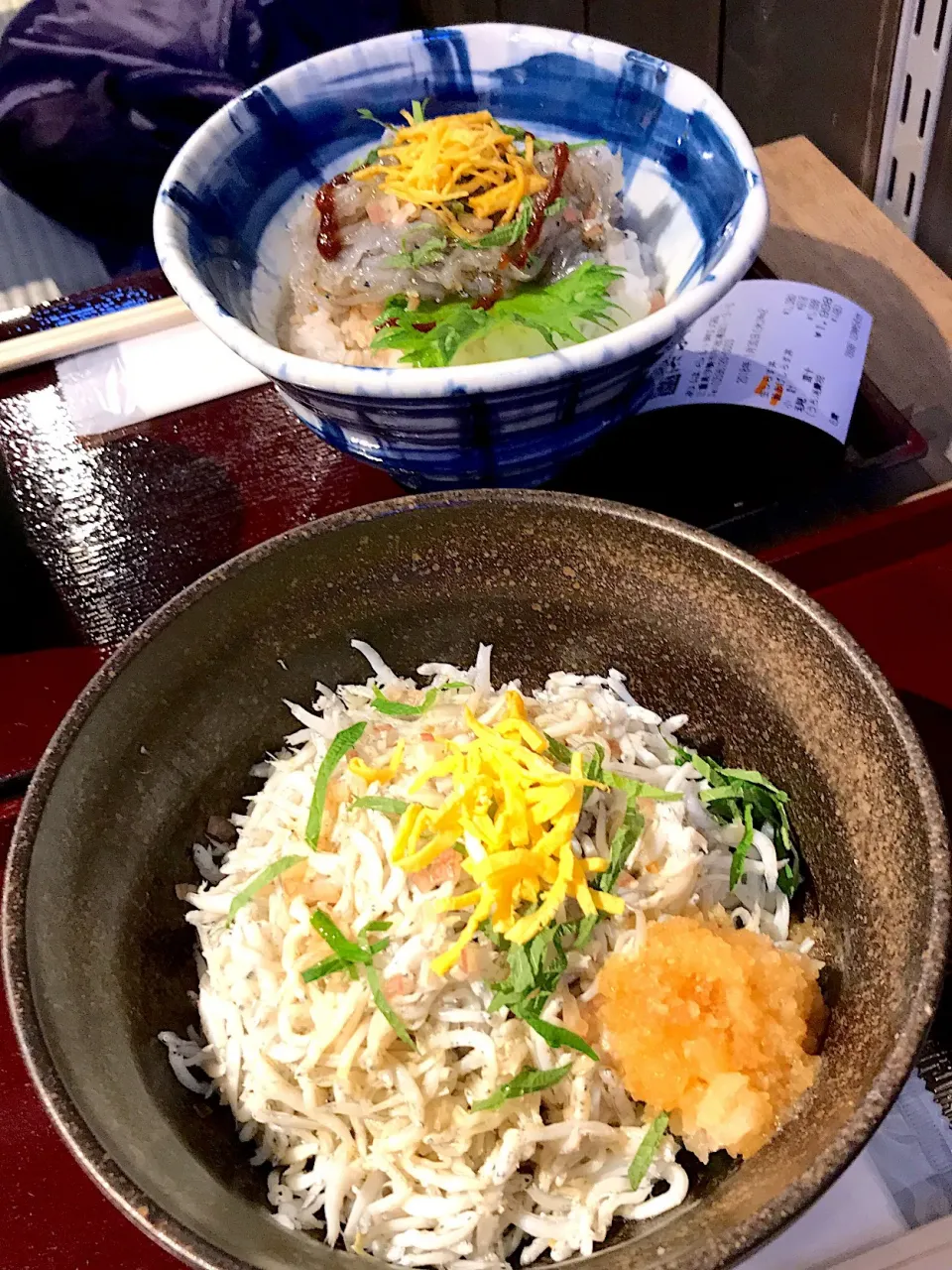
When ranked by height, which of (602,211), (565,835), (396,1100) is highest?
(602,211)

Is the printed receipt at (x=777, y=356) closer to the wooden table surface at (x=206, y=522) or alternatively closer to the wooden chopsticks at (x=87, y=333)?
the wooden table surface at (x=206, y=522)

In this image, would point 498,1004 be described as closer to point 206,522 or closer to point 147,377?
point 206,522

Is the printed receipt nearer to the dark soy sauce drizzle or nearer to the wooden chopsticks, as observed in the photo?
the dark soy sauce drizzle

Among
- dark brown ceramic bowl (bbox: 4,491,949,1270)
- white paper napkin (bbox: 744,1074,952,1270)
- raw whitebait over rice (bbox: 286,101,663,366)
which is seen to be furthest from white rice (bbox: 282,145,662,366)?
white paper napkin (bbox: 744,1074,952,1270)

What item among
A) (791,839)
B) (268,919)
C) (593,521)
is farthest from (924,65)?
(268,919)

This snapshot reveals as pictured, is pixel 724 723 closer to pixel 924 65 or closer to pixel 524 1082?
pixel 524 1082

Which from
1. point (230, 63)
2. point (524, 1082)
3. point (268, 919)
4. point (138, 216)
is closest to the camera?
point (524, 1082)

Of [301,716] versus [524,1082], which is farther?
[301,716]
